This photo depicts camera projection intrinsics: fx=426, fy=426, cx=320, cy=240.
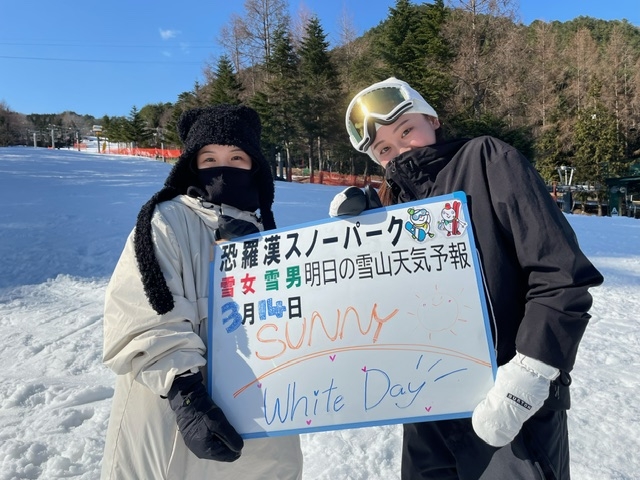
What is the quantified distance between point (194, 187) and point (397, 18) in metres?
30.4

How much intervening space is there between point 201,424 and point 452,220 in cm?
101

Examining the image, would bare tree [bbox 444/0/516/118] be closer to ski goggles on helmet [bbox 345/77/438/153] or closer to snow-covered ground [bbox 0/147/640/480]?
snow-covered ground [bbox 0/147/640/480]

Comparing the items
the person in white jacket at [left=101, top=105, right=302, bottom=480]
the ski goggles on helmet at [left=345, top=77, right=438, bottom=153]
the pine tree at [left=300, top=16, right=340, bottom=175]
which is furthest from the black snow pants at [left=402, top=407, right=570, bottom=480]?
the pine tree at [left=300, top=16, right=340, bottom=175]

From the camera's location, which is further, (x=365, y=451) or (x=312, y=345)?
(x=365, y=451)

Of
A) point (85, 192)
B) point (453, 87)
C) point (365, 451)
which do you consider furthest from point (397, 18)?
point (365, 451)

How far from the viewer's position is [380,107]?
65.3 inches

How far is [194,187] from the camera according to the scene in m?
1.64

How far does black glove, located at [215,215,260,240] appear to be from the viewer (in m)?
1.51

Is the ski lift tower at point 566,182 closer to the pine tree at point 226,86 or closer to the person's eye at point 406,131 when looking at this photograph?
the pine tree at point 226,86

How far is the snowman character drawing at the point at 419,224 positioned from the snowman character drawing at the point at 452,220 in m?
0.04

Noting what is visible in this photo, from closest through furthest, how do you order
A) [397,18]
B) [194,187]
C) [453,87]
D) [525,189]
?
[525,189], [194,187], [453,87], [397,18]

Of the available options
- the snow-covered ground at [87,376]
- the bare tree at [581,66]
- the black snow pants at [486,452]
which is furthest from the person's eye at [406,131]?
the bare tree at [581,66]

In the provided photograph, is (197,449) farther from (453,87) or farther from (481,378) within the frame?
(453,87)

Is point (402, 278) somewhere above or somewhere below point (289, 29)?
below
